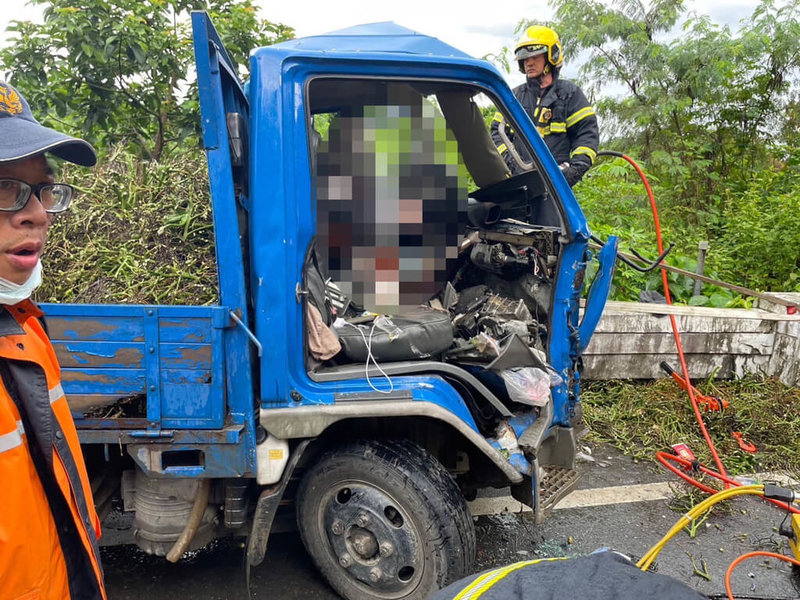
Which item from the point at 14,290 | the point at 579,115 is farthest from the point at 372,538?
the point at 579,115

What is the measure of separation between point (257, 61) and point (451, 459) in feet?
6.14

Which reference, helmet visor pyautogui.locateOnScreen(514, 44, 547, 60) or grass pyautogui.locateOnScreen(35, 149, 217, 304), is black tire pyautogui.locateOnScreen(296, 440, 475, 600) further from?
helmet visor pyautogui.locateOnScreen(514, 44, 547, 60)

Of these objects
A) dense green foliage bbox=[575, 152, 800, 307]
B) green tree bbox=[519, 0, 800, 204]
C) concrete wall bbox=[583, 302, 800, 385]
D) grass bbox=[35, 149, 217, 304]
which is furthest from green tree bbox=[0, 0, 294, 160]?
green tree bbox=[519, 0, 800, 204]

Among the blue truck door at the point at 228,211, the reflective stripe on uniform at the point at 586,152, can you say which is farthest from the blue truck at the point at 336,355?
the reflective stripe on uniform at the point at 586,152

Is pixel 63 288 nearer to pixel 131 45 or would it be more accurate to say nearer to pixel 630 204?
pixel 131 45

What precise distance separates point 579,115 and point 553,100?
0.25 metres

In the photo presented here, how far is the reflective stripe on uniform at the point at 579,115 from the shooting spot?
4.15 metres

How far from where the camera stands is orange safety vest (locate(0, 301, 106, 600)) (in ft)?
3.82

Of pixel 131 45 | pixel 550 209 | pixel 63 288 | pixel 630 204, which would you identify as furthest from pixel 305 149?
pixel 630 204

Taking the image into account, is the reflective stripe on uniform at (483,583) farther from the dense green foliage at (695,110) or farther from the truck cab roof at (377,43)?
the dense green foliage at (695,110)

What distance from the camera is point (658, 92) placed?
30.9 feet

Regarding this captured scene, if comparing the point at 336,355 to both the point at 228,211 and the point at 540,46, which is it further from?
the point at 540,46

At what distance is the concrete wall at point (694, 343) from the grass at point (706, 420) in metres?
0.11

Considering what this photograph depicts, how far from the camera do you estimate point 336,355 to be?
7.89 ft
